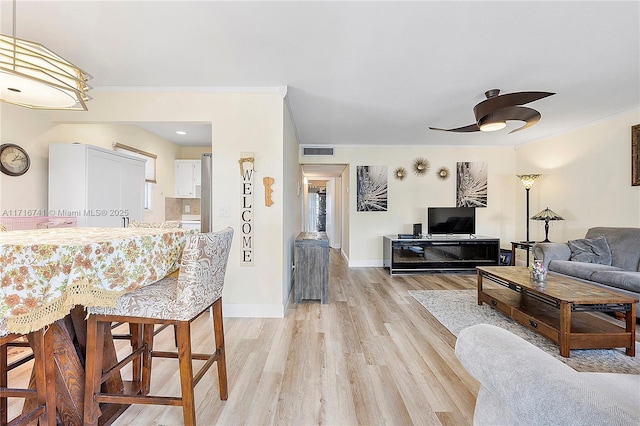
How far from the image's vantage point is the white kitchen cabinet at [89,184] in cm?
290

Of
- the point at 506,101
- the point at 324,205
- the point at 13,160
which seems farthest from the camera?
the point at 324,205

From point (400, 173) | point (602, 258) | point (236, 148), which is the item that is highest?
point (400, 173)

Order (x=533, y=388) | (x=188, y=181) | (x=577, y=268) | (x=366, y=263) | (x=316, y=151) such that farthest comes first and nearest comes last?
1. (x=366, y=263)
2. (x=316, y=151)
3. (x=188, y=181)
4. (x=577, y=268)
5. (x=533, y=388)

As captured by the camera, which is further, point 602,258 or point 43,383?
point 602,258

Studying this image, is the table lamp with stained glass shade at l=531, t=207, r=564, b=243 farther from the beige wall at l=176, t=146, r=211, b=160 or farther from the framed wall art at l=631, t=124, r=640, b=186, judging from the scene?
the beige wall at l=176, t=146, r=211, b=160

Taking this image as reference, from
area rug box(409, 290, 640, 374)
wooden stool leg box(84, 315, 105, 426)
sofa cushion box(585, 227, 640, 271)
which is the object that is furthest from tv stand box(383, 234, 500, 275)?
wooden stool leg box(84, 315, 105, 426)

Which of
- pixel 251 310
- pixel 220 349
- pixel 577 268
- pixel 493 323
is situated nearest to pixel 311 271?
pixel 251 310

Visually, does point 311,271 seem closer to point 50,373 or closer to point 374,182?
point 50,373

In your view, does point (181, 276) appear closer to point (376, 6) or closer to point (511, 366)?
point (511, 366)

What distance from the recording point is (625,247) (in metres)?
3.24

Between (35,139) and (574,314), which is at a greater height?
(35,139)

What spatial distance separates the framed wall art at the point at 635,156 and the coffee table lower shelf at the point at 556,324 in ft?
6.89

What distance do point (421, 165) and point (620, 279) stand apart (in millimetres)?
3319

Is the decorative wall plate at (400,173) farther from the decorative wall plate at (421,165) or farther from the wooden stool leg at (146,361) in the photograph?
the wooden stool leg at (146,361)
